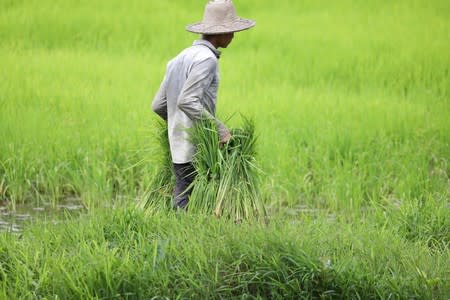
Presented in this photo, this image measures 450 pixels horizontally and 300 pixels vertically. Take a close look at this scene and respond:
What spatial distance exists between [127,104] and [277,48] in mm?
2626

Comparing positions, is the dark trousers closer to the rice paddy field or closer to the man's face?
the rice paddy field

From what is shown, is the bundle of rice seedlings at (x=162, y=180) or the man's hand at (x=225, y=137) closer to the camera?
the man's hand at (x=225, y=137)

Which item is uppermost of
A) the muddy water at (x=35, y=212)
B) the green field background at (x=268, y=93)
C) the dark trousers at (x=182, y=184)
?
the dark trousers at (x=182, y=184)

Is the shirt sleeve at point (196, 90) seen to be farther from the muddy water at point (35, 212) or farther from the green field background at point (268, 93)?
the muddy water at point (35, 212)

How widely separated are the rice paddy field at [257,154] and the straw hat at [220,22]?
1.55ft

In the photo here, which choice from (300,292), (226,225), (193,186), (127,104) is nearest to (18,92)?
(127,104)

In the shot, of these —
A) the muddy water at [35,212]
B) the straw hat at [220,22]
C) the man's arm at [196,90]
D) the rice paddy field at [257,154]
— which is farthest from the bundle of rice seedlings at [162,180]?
the muddy water at [35,212]

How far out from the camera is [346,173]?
6.87m

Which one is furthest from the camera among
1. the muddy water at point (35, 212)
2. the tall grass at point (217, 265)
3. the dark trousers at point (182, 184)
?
the muddy water at point (35, 212)

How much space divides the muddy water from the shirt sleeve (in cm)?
181

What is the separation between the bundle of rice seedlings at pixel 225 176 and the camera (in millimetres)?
4727

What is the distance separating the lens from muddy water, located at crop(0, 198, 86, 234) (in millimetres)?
6207

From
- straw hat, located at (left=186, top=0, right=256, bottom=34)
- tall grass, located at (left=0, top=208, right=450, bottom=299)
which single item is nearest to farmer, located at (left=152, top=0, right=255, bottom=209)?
straw hat, located at (left=186, top=0, right=256, bottom=34)

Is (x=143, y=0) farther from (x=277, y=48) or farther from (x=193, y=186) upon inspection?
(x=193, y=186)
